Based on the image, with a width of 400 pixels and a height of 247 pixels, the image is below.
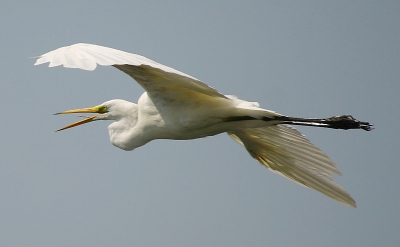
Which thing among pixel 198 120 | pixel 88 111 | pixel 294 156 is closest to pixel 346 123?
pixel 294 156

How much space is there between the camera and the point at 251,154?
9125 millimetres

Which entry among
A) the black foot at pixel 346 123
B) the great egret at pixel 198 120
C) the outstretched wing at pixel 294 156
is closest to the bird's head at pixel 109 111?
the great egret at pixel 198 120

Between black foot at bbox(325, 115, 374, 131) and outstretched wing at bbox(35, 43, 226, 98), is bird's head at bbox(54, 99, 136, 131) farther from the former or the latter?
black foot at bbox(325, 115, 374, 131)

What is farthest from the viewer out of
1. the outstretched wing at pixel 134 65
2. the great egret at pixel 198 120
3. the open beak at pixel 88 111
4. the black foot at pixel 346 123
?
the open beak at pixel 88 111

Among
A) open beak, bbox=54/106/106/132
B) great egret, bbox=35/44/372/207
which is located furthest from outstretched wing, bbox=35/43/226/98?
open beak, bbox=54/106/106/132

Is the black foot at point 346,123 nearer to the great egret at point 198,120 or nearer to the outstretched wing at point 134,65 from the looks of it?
the great egret at point 198,120

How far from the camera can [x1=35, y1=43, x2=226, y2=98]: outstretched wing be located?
5.82 metres

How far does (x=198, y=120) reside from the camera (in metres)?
7.63

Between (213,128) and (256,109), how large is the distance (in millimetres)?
632

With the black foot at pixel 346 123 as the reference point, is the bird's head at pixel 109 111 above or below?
below

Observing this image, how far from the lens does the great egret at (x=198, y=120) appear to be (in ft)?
21.3

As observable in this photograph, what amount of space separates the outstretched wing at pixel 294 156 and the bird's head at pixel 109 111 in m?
1.22

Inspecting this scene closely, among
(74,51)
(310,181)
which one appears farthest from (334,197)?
(74,51)

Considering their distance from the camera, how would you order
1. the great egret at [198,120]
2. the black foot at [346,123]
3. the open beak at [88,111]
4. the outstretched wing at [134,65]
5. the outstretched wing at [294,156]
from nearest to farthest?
the outstretched wing at [134,65]
the great egret at [198,120]
the black foot at [346,123]
the outstretched wing at [294,156]
the open beak at [88,111]
